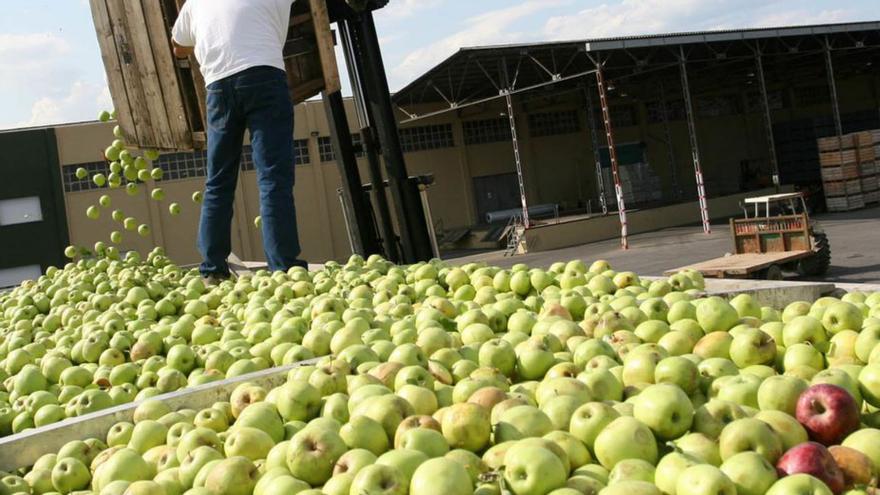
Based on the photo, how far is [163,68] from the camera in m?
6.36

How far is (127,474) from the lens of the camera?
2.36m

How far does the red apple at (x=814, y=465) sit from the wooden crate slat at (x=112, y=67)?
5920mm

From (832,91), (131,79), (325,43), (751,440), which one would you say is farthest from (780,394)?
(832,91)

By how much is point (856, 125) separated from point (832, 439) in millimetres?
36762

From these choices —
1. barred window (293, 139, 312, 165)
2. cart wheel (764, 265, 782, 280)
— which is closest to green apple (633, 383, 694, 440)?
cart wheel (764, 265, 782, 280)

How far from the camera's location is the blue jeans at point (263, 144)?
5605 mm

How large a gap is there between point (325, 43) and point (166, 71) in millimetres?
1212

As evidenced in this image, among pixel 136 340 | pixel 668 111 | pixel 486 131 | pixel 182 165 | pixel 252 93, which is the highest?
pixel 182 165

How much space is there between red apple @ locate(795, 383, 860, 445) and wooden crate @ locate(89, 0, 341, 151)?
4826mm

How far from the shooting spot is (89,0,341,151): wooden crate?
6.31m

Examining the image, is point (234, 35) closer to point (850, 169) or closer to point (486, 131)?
point (850, 169)

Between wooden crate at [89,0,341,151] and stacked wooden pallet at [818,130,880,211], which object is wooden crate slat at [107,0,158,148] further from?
stacked wooden pallet at [818,130,880,211]

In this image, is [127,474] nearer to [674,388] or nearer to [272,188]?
[674,388]

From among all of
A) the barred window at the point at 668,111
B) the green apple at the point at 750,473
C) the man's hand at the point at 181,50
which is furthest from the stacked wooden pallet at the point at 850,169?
the green apple at the point at 750,473
